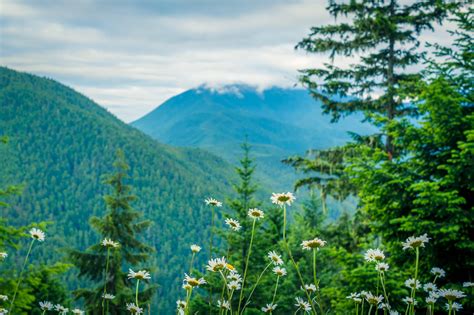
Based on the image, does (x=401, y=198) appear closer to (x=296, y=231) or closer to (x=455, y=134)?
(x=455, y=134)

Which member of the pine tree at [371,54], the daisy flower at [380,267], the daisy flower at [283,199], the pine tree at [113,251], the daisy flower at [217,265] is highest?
the pine tree at [371,54]

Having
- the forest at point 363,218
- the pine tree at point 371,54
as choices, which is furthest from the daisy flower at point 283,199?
A: the pine tree at point 371,54

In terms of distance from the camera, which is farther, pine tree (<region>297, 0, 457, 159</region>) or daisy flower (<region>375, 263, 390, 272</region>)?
pine tree (<region>297, 0, 457, 159</region>)

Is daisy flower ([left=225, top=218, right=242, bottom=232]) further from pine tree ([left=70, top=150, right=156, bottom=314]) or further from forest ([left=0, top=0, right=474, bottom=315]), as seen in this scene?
pine tree ([left=70, top=150, right=156, bottom=314])

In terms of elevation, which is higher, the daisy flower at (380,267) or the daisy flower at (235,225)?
the daisy flower at (235,225)

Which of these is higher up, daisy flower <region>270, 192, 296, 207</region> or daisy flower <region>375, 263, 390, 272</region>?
daisy flower <region>270, 192, 296, 207</region>

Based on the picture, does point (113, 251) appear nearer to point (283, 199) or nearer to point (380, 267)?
point (283, 199)

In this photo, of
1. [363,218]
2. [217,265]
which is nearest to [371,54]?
[363,218]

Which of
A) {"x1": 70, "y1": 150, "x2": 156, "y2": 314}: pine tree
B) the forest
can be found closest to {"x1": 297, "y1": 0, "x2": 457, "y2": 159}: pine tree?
the forest

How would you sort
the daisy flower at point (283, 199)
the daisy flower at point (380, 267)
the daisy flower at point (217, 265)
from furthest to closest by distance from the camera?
the daisy flower at point (283, 199) → the daisy flower at point (217, 265) → the daisy flower at point (380, 267)

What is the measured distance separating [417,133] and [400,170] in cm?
73

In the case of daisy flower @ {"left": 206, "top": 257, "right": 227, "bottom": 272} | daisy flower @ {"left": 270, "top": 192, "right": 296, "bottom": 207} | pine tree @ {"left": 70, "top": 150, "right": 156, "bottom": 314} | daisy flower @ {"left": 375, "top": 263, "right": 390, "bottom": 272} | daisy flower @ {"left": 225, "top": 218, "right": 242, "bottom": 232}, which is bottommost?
pine tree @ {"left": 70, "top": 150, "right": 156, "bottom": 314}

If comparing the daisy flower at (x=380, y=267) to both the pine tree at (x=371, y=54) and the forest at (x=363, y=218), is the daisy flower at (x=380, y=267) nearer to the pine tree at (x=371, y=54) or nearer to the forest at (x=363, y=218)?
the forest at (x=363, y=218)

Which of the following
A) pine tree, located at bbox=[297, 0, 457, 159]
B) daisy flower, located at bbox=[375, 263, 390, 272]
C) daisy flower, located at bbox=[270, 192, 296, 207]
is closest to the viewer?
daisy flower, located at bbox=[375, 263, 390, 272]
